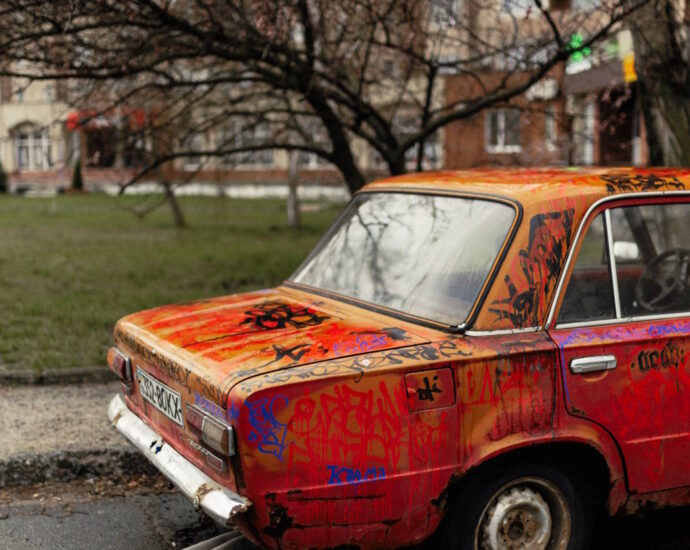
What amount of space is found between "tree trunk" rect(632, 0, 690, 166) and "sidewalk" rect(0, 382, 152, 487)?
528 centimetres

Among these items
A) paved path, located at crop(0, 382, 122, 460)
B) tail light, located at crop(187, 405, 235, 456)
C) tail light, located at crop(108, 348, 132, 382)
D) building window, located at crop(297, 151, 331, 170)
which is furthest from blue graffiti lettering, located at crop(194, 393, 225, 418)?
building window, located at crop(297, 151, 331, 170)

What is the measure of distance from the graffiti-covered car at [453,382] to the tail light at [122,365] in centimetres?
1

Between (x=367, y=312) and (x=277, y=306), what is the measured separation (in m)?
0.56

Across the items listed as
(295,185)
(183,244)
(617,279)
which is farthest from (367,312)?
(295,185)

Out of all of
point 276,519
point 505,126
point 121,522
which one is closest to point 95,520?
point 121,522

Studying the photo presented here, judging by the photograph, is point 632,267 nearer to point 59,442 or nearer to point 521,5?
point 59,442

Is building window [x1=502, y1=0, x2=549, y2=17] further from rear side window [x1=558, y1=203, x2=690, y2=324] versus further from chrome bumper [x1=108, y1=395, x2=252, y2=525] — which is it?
chrome bumper [x1=108, y1=395, x2=252, y2=525]

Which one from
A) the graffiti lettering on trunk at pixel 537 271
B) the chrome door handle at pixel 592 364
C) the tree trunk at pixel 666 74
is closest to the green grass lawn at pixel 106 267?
the graffiti lettering on trunk at pixel 537 271

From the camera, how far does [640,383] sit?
373 centimetres

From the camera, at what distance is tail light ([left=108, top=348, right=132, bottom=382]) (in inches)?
170

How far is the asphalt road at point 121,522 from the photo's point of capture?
4348 mm

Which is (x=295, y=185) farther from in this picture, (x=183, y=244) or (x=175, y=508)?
(x=175, y=508)

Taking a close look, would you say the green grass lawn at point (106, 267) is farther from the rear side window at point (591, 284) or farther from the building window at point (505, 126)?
the rear side window at point (591, 284)

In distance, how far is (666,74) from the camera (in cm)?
800
